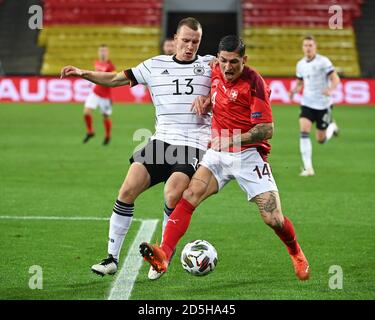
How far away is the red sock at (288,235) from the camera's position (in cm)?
816

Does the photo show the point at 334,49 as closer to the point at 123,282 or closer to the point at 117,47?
the point at 117,47

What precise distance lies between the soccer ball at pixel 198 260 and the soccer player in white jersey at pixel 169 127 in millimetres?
677

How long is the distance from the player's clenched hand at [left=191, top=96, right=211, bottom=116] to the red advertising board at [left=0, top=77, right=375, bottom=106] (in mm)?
23034

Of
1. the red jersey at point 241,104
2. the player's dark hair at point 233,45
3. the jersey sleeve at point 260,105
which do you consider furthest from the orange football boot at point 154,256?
the player's dark hair at point 233,45

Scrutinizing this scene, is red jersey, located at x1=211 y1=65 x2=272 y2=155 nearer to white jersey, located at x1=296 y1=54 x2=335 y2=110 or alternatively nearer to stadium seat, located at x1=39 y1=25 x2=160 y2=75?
white jersey, located at x1=296 y1=54 x2=335 y2=110

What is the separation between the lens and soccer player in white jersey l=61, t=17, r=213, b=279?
8336 millimetres

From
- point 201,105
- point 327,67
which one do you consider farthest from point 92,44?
point 201,105

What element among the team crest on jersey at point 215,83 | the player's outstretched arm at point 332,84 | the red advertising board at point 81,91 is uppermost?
the team crest on jersey at point 215,83

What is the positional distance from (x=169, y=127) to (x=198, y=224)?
116 inches

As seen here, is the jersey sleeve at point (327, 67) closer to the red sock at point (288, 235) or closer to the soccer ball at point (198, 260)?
the red sock at point (288, 235)

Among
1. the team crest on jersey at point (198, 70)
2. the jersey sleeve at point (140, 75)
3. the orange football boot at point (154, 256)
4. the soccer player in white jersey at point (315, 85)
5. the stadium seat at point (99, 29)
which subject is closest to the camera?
the orange football boot at point (154, 256)

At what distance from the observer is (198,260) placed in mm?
7871

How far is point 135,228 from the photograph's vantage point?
35.9 ft

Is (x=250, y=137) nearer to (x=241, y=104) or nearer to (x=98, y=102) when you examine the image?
(x=241, y=104)
